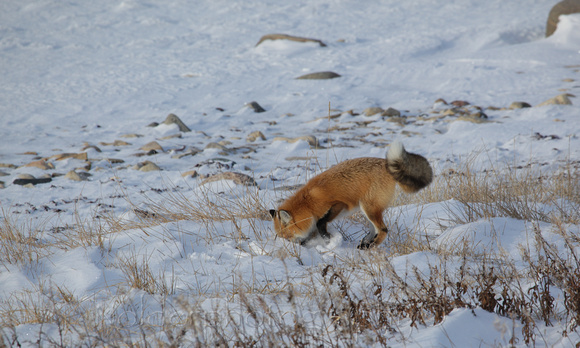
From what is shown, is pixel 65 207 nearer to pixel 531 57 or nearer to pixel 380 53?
pixel 380 53

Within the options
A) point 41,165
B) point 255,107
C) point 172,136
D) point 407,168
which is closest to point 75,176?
point 41,165

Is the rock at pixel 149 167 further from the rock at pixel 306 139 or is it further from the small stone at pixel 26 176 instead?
the rock at pixel 306 139

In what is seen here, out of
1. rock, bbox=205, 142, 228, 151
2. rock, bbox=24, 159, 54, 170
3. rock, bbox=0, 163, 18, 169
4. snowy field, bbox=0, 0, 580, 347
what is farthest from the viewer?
rock, bbox=205, 142, 228, 151

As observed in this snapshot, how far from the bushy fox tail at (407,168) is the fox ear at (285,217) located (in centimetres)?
106

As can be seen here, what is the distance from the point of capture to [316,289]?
10.3 feet

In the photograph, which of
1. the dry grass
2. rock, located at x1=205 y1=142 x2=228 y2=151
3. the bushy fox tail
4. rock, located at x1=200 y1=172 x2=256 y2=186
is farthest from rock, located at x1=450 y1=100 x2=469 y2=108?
the bushy fox tail

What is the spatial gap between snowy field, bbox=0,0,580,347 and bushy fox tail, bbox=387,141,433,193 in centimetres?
51

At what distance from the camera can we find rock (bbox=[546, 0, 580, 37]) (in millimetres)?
17719

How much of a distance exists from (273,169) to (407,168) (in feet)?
14.5

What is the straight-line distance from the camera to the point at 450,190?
19.0 feet

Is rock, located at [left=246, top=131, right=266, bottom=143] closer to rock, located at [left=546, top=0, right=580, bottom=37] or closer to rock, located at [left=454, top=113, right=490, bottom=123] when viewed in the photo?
rock, located at [left=454, top=113, right=490, bottom=123]

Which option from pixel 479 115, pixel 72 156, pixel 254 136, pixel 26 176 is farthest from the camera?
pixel 479 115

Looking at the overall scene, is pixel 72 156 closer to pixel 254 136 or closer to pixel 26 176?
pixel 26 176

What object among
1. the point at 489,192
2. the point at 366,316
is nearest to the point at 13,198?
the point at 366,316
